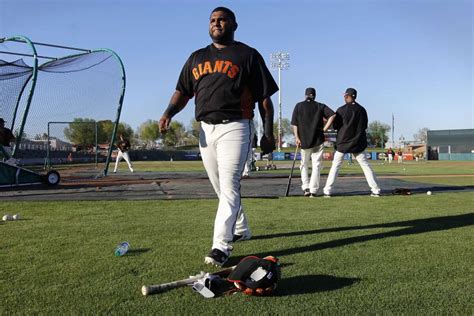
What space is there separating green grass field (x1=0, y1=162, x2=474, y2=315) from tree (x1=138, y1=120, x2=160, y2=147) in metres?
114

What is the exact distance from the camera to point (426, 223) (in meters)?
5.66

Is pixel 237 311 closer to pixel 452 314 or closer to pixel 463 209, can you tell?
pixel 452 314

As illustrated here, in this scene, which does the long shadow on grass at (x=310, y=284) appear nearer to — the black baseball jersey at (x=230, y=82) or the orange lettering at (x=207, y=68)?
the black baseball jersey at (x=230, y=82)

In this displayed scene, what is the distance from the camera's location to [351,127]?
366 inches

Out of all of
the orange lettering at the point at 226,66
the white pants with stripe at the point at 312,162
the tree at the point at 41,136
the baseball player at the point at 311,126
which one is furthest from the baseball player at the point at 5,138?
the orange lettering at the point at 226,66

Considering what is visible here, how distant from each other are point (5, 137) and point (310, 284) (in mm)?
10509

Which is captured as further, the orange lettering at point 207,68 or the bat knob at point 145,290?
the orange lettering at point 207,68

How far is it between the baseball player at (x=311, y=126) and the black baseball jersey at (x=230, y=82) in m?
5.00

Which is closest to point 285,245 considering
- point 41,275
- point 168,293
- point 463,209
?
point 168,293

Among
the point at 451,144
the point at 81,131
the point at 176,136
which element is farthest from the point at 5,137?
the point at 176,136

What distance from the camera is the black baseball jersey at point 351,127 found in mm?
9250

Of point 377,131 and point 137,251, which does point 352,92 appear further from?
point 377,131

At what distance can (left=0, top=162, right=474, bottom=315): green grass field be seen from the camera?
2738mm

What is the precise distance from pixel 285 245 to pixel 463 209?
397cm
